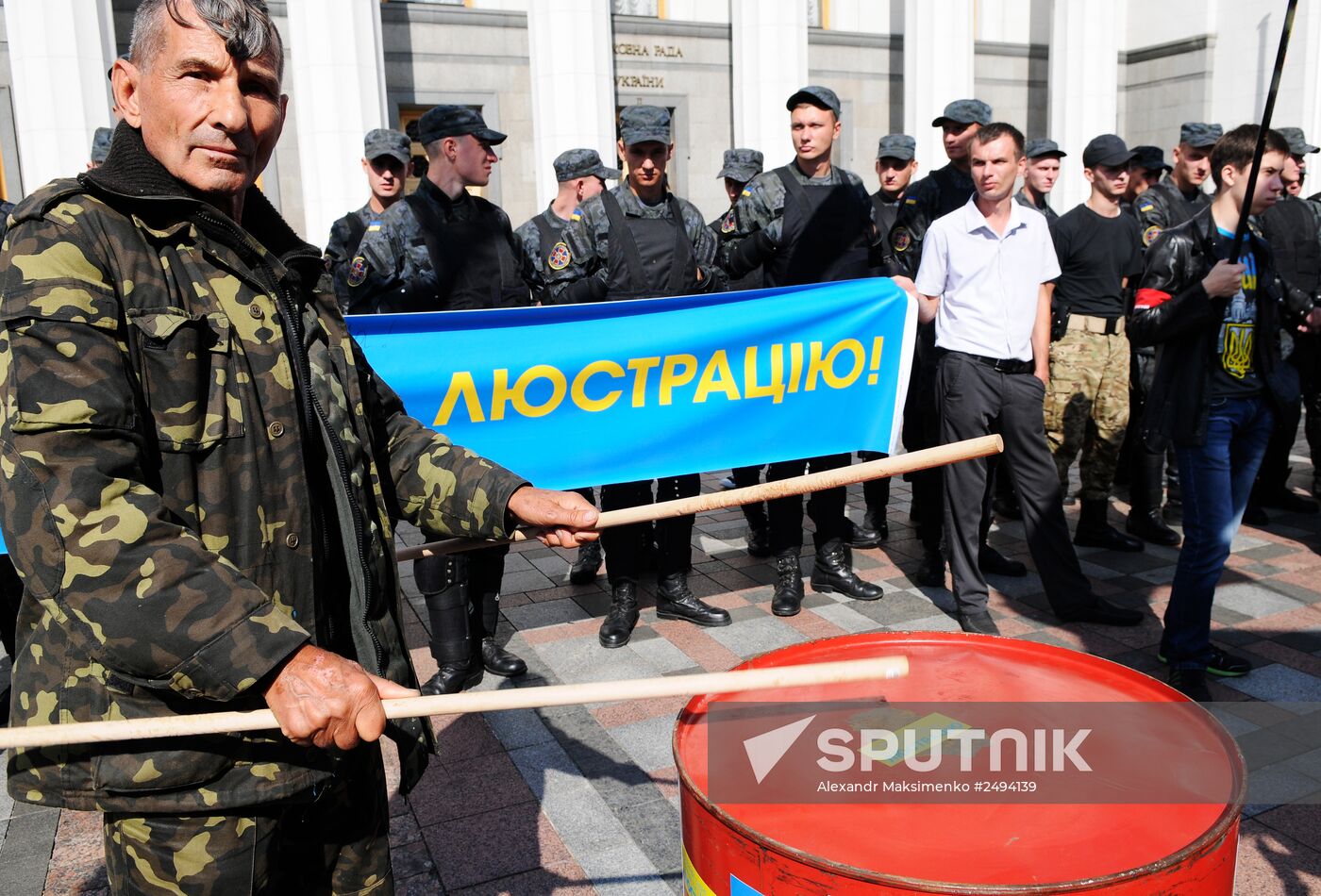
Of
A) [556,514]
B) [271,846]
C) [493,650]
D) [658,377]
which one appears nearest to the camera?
[271,846]

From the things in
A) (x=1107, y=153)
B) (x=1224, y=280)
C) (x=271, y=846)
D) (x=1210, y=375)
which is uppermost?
(x=1107, y=153)

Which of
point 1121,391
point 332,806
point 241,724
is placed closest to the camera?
point 241,724

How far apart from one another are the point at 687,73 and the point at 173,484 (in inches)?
661

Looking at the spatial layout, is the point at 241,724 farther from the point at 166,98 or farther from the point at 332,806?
the point at 166,98

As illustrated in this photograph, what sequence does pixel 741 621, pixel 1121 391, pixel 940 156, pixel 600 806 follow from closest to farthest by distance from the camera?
pixel 600 806 → pixel 741 621 → pixel 1121 391 → pixel 940 156

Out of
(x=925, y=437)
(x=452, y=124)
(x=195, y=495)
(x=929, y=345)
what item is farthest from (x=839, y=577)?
(x=195, y=495)

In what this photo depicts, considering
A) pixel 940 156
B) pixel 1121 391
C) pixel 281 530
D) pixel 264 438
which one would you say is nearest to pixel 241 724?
pixel 281 530

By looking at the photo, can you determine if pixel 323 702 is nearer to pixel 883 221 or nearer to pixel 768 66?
pixel 883 221

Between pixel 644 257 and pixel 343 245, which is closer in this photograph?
pixel 644 257

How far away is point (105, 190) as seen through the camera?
166 cm

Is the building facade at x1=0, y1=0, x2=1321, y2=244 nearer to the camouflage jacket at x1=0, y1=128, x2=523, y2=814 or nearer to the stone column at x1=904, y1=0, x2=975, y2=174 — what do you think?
the stone column at x1=904, y1=0, x2=975, y2=174

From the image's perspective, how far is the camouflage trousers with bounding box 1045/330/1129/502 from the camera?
6551 millimetres

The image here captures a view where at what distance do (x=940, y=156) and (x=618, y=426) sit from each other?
47.8 ft

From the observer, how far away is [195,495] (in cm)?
173
